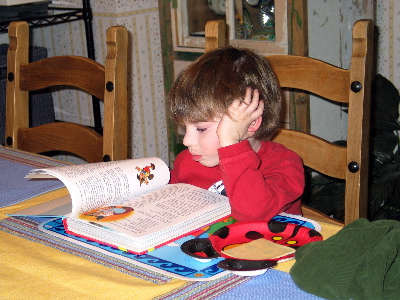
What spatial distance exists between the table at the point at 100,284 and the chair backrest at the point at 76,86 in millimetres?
506

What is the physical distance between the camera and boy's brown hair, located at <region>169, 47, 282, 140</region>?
3.28ft

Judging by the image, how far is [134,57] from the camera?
258 cm

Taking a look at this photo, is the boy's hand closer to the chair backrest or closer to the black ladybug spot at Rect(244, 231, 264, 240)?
the black ladybug spot at Rect(244, 231, 264, 240)

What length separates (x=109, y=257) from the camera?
0.78 metres

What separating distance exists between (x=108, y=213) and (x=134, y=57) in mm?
1783

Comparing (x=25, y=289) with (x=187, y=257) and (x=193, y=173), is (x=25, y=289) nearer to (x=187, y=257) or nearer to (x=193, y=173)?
(x=187, y=257)

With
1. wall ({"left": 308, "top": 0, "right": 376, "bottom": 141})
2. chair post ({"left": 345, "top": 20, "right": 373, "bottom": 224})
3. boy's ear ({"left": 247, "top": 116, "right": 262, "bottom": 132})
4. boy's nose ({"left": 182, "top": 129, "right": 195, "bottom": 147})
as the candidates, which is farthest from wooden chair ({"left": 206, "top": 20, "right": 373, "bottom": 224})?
wall ({"left": 308, "top": 0, "right": 376, "bottom": 141})

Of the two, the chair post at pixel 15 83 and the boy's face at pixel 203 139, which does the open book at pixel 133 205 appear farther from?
the chair post at pixel 15 83

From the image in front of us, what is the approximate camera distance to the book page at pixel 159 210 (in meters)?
0.82

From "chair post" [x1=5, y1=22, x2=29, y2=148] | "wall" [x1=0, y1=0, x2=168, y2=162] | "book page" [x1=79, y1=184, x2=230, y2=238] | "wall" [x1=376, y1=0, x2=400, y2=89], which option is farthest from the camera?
"wall" [x1=0, y1=0, x2=168, y2=162]

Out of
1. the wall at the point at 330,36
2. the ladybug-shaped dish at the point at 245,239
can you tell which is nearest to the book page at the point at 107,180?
the ladybug-shaped dish at the point at 245,239

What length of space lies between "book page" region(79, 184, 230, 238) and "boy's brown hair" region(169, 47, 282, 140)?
14 cm

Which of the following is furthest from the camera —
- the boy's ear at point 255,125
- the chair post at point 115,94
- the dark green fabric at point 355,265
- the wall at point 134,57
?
the wall at point 134,57

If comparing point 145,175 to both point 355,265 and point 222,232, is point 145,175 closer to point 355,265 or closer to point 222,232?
point 222,232
